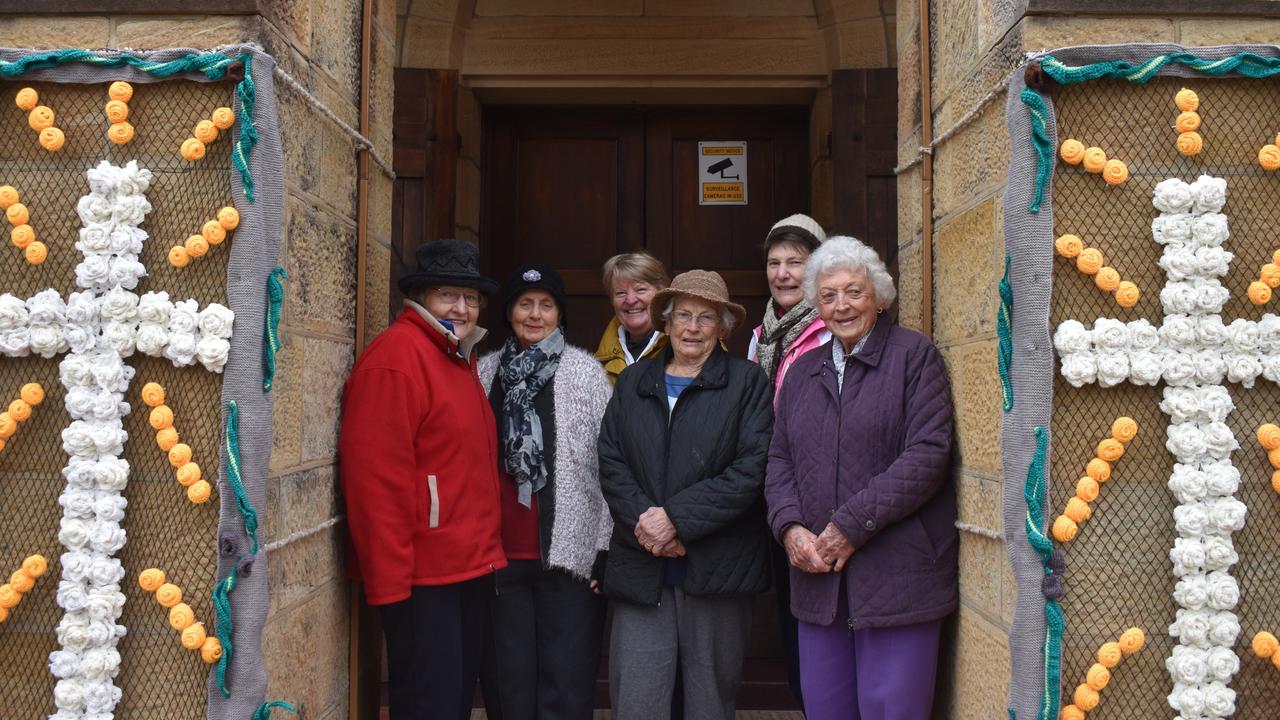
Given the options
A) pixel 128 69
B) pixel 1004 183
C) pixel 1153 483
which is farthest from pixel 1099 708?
pixel 128 69

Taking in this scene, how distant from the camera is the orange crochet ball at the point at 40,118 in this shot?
6.43 ft

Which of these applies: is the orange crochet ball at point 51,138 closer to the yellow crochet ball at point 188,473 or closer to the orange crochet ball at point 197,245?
the orange crochet ball at point 197,245

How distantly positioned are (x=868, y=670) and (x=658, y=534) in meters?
0.62

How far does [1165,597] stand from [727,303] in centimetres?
134

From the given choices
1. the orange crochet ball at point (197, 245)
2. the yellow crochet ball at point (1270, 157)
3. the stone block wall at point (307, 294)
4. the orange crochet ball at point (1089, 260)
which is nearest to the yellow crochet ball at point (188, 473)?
the stone block wall at point (307, 294)

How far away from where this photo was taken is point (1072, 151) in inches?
77.4

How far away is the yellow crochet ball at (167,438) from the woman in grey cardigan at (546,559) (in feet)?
3.41

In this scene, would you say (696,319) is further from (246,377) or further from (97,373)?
(97,373)

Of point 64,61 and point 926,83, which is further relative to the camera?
point 926,83

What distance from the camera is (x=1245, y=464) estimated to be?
1960mm

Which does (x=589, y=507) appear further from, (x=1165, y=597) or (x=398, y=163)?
(x=398, y=163)

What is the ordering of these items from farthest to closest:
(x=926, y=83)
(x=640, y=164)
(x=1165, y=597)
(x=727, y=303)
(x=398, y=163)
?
1. (x=640, y=164)
2. (x=398, y=163)
3. (x=727, y=303)
4. (x=926, y=83)
5. (x=1165, y=597)

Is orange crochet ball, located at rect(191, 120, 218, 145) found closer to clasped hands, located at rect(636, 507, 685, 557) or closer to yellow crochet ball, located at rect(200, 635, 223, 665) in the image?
yellow crochet ball, located at rect(200, 635, 223, 665)

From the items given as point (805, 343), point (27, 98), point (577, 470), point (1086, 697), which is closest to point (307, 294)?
point (27, 98)
